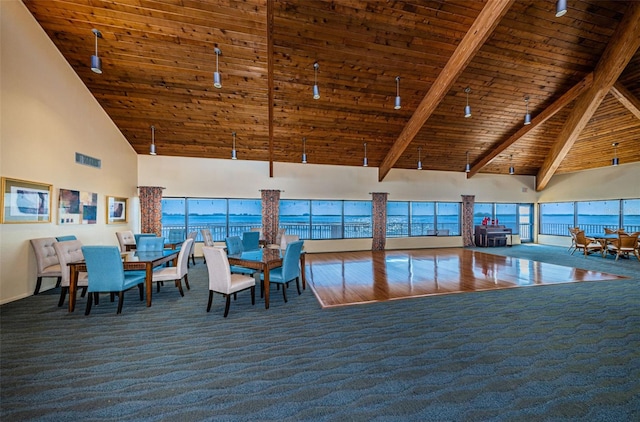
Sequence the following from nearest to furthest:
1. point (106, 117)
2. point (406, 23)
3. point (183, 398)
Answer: point (183, 398) < point (406, 23) < point (106, 117)

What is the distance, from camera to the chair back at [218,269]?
3.33 metres

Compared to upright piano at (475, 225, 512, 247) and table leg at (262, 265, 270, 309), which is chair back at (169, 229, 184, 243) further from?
upright piano at (475, 225, 512, 247)

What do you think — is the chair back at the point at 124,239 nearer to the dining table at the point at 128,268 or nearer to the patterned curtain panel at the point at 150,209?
the patterned curtain panel at the point at 150,209

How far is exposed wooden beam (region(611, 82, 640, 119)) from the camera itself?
6.21 m

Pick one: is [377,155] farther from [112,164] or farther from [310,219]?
[112,164]

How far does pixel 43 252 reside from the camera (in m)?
4.17

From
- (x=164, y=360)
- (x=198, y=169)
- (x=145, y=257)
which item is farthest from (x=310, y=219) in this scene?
(x=164, y=360)

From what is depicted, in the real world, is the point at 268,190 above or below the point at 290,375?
above

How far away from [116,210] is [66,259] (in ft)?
10.4

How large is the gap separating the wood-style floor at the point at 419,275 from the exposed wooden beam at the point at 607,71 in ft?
13.6

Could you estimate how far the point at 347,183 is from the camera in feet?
29.9

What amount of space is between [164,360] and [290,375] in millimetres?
1213

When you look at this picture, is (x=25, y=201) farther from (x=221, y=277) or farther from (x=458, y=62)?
(x=458, y=62)

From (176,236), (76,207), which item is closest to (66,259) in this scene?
(76,207)
